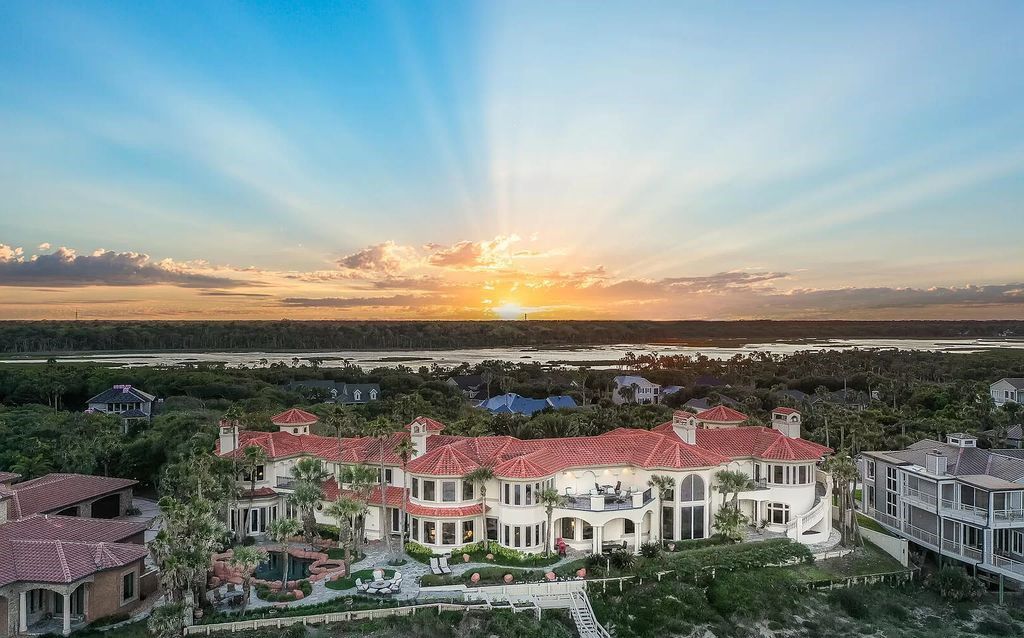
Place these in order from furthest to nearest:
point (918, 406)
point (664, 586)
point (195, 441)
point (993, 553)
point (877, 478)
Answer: point (918, 406), point (195, 441), point (877, 478), point (993, 553), point (664, 586)

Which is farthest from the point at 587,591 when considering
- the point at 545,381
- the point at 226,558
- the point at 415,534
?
the point at 545,381

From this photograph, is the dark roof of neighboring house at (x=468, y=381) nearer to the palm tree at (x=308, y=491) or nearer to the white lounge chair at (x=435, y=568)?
the palm tree at (x=308, y=491)

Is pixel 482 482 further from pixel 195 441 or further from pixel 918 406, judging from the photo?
pixel 918 406

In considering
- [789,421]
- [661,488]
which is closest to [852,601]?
[661,488]

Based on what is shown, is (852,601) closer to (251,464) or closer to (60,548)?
(251,464)

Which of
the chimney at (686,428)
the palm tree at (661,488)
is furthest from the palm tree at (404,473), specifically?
the chimney at (686,428)

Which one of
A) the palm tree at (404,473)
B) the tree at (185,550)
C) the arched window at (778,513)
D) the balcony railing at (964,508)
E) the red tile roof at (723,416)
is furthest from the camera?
the red tile roof at (723,416)
